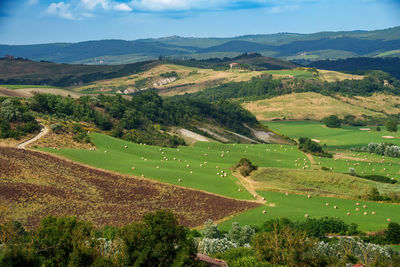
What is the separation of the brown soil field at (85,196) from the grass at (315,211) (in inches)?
104

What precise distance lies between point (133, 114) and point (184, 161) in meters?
41.9

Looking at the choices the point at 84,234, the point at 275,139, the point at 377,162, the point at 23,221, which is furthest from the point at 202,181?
the point at 275,139

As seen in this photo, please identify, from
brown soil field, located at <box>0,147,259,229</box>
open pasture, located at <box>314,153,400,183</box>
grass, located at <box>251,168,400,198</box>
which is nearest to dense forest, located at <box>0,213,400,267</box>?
brown soil field, located at <box>0,147,259,229</box>

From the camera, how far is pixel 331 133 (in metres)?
158

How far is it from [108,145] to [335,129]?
10564 cm

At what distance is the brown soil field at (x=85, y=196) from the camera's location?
5169cm

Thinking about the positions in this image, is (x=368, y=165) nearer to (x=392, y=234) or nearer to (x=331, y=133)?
(x=392, y=234)

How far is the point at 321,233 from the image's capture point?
50062mm

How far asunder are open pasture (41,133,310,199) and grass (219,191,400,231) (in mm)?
5279

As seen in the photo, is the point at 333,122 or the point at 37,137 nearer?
the point at 37,137

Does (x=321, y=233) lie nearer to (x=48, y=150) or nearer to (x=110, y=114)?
(x=48, y=150)

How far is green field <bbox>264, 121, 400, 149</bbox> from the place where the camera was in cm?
13788

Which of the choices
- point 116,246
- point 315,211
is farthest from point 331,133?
point 116,246

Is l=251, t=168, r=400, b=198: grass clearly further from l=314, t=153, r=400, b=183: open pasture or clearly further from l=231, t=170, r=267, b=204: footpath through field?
l=314, t=153, r=400, b=183: open pasture
